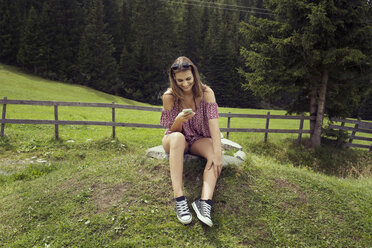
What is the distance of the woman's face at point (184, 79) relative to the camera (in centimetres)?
366

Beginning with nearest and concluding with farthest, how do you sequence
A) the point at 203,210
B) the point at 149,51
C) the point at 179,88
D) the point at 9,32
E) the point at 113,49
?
the point at 203,210, the point at 179,88, the point at 9,32, the point at 113,49, the point at 149,51

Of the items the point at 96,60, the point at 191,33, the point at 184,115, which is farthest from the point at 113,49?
the point at 184,115

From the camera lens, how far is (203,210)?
126 inches

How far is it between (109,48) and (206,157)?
1464 inches

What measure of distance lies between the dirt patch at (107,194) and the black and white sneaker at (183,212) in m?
0.92

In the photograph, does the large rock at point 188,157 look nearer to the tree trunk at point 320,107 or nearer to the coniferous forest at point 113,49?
the tree trunk at point 320,107

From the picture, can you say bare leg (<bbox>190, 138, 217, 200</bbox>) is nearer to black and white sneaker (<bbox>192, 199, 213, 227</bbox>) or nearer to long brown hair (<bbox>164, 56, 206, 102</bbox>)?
black and white sneaker (<bbox>192, 199, 213, 227</bbox>)

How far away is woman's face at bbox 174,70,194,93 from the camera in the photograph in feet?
12.0

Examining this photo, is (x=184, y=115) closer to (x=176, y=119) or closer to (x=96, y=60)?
(x=176, y=119)

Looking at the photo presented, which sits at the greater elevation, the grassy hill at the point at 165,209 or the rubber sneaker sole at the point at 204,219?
the rubber sneaker sole at the point at 204,219

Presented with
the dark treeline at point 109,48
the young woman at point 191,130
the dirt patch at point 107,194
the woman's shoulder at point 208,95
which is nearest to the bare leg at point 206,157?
the young woman at point 191,130

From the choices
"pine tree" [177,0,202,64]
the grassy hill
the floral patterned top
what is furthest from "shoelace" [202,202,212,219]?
"pine tree" [177,0,202,64]

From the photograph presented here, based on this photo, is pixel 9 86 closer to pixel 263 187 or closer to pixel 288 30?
pixel 288 30

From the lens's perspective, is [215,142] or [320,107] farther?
[320,107]
